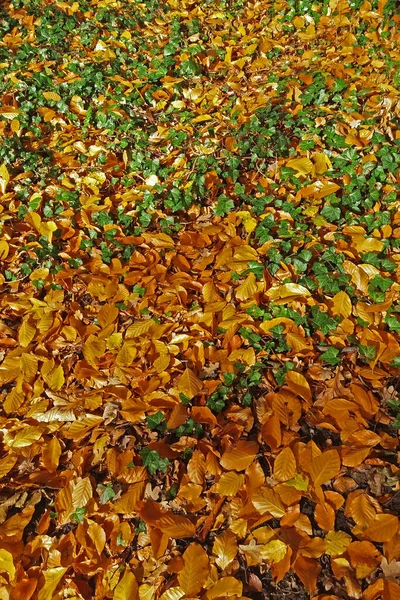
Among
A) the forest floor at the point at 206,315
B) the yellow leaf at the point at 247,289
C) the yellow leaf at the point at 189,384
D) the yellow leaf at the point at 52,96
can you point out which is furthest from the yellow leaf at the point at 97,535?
the yellow leaf at the point at 52,96

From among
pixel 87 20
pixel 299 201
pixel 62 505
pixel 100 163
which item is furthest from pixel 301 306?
pixel 87 20

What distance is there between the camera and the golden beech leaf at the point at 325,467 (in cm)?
191

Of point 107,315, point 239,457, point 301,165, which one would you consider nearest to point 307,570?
point 239,457

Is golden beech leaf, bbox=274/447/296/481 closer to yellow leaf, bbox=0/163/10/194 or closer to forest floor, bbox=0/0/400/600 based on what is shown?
forest floor, bbox=0/0/400/600

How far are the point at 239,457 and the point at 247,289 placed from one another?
897 mm

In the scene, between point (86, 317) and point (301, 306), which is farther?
point (86, 317)

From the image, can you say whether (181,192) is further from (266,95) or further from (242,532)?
(242,532)

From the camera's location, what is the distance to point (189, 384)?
2.25 meters

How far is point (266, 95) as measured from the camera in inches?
145

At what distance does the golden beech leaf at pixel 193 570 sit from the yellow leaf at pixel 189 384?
64cm

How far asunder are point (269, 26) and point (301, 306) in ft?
10.0

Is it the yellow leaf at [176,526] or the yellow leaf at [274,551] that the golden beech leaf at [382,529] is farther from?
the yellow leaf at [176,526]

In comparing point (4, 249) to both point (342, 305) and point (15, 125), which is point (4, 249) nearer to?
point (15, 125)

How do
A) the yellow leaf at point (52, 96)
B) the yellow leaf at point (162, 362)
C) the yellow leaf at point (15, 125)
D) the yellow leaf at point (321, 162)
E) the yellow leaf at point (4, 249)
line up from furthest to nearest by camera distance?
1. the yellow leaf at point (52, 96)
2. the yellow leaf at point (15, 125)
3. the yellow leaf at point (321, 162)
4. the yellow leaf at point (4, 249)
5. the yellow leaf at point (162, 362)
